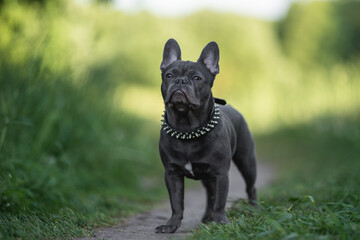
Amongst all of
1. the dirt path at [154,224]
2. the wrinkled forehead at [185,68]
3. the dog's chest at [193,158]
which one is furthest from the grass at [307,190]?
the wrinkled forehead at [185,68]

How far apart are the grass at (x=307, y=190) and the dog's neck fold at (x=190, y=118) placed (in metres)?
0.75

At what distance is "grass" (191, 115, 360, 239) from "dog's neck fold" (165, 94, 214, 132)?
75cm

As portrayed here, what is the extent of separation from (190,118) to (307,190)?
2.18 m

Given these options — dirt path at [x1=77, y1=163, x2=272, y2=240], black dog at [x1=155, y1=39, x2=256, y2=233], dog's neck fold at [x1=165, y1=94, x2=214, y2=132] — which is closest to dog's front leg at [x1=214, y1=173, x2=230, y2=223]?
black dog at [x1=155, y1=39, x2=256, y2=233]

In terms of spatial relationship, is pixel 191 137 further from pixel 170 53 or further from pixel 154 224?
pixel 154 224

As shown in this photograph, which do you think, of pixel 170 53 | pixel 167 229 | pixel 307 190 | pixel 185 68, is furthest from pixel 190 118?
pixel 307 190

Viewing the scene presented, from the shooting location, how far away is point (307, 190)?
15.8ft

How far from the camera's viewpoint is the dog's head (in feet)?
10.2

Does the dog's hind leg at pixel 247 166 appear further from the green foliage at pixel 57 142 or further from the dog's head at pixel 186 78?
the green foliage at pixel 57 142

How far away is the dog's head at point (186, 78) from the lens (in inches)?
122

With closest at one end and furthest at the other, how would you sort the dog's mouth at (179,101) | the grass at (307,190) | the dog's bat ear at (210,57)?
the grass at (307,190), the dog's mouth at (179,101), the dog's bat ear at (210,57)

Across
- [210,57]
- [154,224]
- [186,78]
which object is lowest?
[154,224]

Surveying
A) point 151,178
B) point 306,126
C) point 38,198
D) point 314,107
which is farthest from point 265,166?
point 38,198

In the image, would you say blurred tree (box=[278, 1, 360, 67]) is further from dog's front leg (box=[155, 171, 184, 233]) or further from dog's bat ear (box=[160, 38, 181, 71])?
dog's front leg (box=[155, 171, 184, 233])
